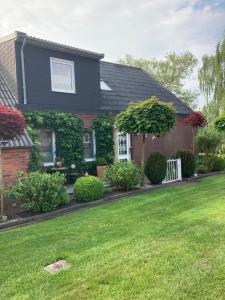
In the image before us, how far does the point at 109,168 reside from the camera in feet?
36.0

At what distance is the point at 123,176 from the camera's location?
10539mm

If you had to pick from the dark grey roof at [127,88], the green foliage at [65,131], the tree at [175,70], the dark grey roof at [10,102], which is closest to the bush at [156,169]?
the green foliage at [65,131]

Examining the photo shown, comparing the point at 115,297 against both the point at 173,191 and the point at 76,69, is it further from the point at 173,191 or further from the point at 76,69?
the point at 76,69

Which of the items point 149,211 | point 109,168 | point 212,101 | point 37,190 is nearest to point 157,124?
point 109,168

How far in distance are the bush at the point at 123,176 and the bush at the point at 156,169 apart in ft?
3.26

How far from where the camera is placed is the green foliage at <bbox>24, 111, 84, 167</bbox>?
1163 cm

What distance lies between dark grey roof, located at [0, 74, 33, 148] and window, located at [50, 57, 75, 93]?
67.8 inches

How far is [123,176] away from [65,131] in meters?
3.11

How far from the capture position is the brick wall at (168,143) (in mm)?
15609

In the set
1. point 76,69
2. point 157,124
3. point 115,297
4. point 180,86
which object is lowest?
point 115,297

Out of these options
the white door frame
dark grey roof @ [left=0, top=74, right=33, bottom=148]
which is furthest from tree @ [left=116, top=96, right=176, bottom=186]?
the white door frame

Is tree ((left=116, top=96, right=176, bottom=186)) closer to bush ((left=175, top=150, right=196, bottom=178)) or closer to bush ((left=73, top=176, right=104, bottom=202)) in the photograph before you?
bush ((left=73, top=176, right=104, bottom=202))

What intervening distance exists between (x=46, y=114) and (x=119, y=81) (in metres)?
6.90

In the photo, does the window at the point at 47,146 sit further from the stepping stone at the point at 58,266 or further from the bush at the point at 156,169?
the stepping stone at the point at 58,266
